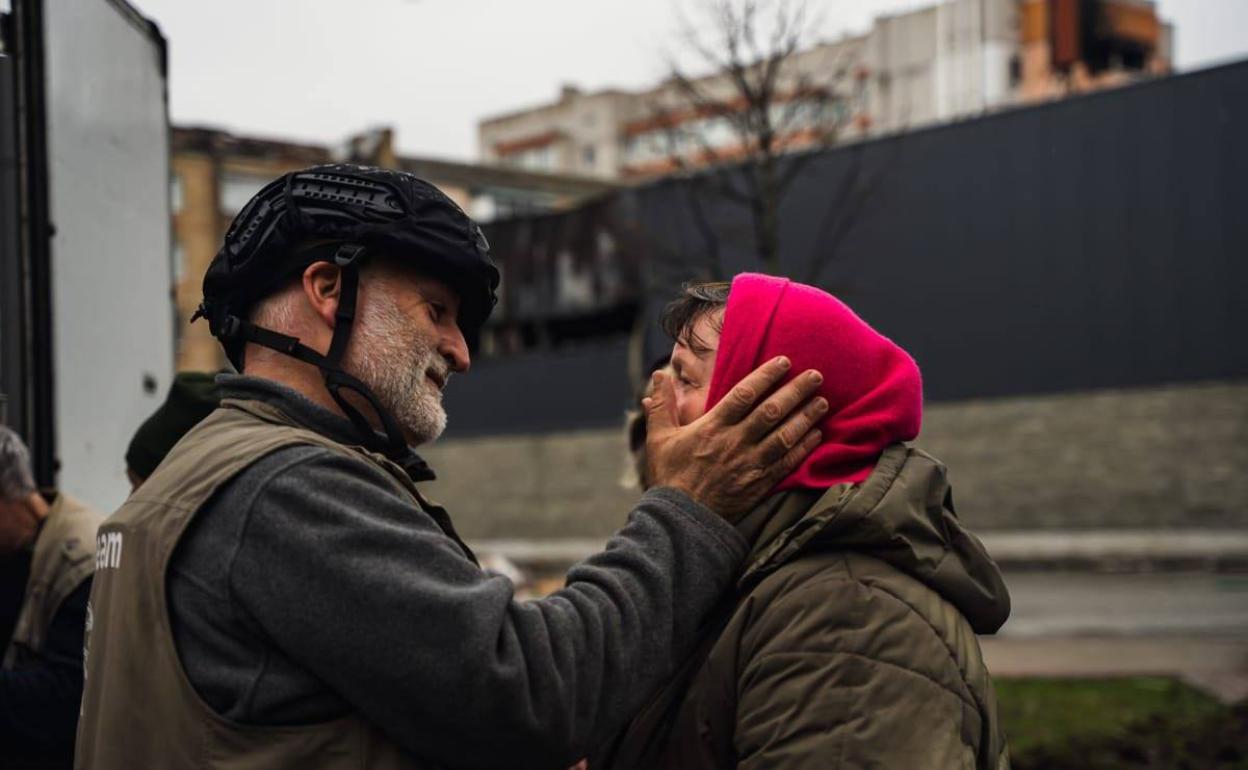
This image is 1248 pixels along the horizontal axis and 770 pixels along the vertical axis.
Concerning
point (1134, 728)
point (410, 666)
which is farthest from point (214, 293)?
point (1134, 728)

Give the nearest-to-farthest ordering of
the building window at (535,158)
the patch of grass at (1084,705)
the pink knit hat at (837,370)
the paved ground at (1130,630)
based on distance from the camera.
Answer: the pink knit hat at (837,370) → the patch of grass at (1084,705) → the paved ground at (1130,630) → the building window at (535,158)

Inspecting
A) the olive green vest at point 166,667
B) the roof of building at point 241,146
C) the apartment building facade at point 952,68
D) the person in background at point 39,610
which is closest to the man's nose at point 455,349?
the olive green vest at point 166,667

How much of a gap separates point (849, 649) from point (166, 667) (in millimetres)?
1036

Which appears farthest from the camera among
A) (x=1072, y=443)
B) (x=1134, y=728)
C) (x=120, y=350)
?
(x=1072, y=443)

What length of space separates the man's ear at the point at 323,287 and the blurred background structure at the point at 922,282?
6.84 feet

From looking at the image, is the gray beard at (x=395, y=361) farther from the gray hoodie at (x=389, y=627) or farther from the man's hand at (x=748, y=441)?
the man's hand at (x=748, y=441)

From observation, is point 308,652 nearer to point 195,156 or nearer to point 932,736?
point 932,736

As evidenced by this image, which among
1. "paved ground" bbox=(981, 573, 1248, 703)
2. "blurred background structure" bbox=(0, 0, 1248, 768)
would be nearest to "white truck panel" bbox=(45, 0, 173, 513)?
"blurred background structure" bbox=(0, 0, 1248, 768)

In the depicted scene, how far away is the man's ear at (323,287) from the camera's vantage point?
2217 millimetres

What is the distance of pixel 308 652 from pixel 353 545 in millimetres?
165

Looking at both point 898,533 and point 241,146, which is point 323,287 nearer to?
point 898,533

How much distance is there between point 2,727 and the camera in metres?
3.39

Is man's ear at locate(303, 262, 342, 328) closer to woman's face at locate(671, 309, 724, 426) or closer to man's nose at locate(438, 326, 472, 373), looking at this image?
man's nose at locate(438, 326, 472, 373)

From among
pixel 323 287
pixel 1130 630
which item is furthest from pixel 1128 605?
pixel 323 287
